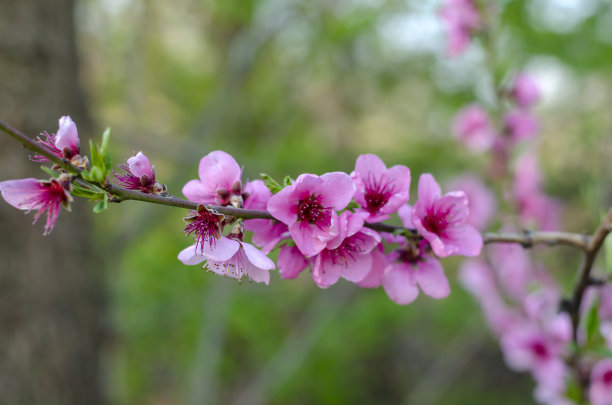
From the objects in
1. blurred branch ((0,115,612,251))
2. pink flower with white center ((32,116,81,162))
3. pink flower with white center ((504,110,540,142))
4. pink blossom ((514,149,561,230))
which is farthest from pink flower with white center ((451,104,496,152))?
pink flower with white center ((32,116,81,162))

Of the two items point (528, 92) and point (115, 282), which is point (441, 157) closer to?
point (528, 92)

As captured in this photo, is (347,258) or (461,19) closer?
(347,258)

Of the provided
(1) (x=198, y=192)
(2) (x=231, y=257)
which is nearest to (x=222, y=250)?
(2) (x=231, y=257)

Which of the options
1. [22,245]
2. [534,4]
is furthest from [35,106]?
[534,4]

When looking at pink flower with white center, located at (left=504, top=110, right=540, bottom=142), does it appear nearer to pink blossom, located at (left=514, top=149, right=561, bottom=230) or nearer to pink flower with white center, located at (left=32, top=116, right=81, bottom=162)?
pink blossom, located at (left=514, top=149, right=561, bottom=230)

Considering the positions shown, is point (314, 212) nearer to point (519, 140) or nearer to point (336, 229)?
point (336, 229)
